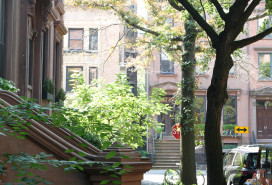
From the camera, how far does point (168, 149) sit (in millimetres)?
43062

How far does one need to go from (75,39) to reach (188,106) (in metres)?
25.1

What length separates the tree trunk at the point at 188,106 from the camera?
21.8 metres

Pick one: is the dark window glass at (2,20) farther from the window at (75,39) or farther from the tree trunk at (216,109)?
the window at (75,39)

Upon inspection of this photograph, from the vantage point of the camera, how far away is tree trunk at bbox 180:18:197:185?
21.8m

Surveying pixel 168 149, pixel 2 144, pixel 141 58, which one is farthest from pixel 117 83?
pixel 168 149

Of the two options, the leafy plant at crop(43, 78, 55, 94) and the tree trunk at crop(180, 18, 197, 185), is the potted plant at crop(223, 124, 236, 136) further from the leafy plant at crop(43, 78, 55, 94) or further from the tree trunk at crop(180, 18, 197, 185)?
the leafy plant at crop(43, 78, 55, 94)

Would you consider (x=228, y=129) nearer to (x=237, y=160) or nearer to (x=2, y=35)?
(x=237, y=160)

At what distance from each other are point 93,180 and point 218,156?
7351 mm

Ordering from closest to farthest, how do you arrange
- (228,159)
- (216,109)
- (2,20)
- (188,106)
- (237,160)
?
(216,109) < (2,20) < (237,160) < (228,159) < (188,106)

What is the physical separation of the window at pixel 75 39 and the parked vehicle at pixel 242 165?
2695cm

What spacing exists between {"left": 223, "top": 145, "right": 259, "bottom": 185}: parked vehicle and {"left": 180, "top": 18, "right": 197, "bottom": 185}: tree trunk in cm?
180

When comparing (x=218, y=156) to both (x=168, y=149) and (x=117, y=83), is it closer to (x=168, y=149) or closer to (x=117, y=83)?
(x=117, y=83)

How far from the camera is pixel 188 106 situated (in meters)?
22.2

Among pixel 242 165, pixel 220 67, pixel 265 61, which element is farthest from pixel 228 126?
pixel 220 67
